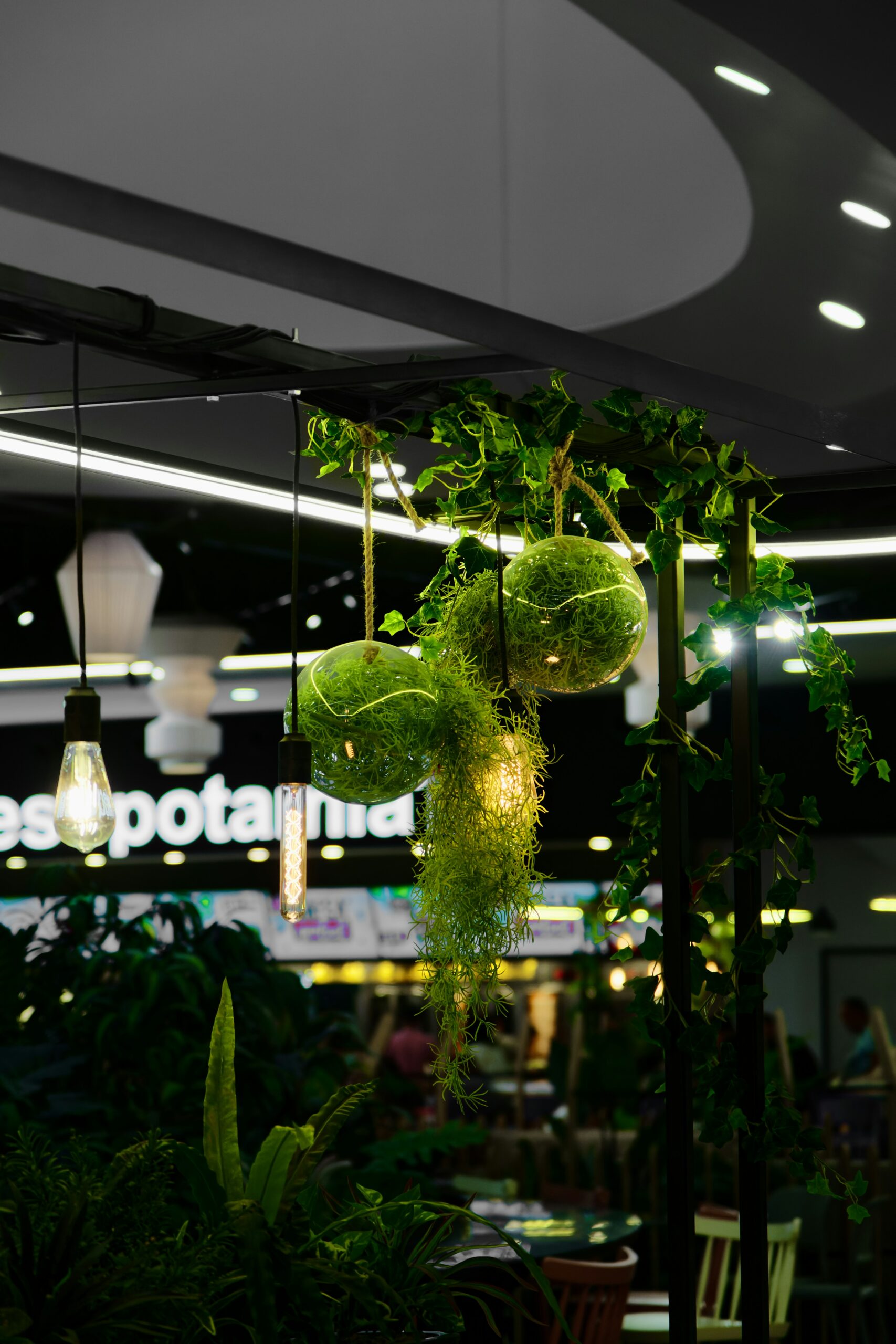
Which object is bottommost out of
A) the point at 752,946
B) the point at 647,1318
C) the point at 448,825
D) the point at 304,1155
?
the point at 647,1318

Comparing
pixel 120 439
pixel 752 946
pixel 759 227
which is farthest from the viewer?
pixel 759 227

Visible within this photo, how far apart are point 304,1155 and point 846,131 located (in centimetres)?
216

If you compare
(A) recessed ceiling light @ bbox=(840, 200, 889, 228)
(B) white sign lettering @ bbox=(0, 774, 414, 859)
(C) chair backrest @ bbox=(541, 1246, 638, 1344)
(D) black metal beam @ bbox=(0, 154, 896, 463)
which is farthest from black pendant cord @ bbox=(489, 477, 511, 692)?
(B) white sign lettering @ bbox=(0, 774, 414, 859)

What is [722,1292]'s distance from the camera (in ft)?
18.2

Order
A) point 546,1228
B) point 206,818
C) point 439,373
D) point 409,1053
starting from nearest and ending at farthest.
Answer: point 439,373 < point 546,1228 < point 206,818 < point 409,1053

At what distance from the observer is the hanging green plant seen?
2201mm

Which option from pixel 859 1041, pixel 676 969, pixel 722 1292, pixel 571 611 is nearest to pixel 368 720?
pixel 571 611

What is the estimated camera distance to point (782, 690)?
29.0 ft

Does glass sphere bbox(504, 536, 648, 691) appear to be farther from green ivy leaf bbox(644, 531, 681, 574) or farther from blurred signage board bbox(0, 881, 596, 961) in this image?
blurred signage board bbox(0, 881, 596, 961)

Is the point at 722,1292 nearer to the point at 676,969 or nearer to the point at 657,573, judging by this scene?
the point at 676,969

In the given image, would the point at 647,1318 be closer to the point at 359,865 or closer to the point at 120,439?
the point at 120,439

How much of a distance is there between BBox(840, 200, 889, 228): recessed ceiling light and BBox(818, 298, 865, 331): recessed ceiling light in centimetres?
36

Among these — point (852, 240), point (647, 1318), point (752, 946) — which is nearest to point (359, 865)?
point (647, 1318)

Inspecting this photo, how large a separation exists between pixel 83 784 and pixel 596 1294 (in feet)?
9.97
